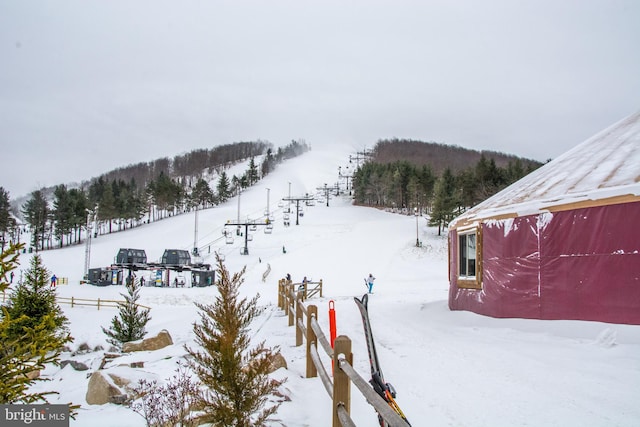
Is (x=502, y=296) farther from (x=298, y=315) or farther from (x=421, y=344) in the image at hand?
(x=298, y=315)

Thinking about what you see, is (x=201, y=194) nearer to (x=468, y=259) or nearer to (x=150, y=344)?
(x=150, y=344)

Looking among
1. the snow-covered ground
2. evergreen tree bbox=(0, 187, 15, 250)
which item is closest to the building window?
the snow-covered ground

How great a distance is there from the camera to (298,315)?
7332 millimetres

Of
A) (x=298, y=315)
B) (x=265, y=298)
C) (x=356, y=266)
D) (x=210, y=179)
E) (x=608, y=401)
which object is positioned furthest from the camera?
(x=210, y=179)

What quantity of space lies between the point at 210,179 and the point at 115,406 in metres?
120

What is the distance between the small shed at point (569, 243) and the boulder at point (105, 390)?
22.3ft

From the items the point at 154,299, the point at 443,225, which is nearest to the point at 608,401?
the point at 154,299

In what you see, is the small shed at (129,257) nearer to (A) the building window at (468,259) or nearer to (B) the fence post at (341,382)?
(A) the building window at (468,259)

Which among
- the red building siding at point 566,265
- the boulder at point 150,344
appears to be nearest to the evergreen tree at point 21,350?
the boulder at point 150,344

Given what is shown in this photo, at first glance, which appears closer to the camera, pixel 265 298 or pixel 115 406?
pixel 115 406

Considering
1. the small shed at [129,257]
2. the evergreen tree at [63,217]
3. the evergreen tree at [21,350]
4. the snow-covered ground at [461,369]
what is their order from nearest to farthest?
the evergreen tree at [21,350]
the snow-covered ground at [461,369]
the small shed at [129,257]
the evergreen tree at [63,217]

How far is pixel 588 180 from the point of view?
7.33 m

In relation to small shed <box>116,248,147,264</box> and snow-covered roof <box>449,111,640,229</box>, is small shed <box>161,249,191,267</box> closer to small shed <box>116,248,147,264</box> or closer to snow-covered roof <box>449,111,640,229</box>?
small shed <box>116,248,147,264</box>

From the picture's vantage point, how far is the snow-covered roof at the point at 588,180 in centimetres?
659
